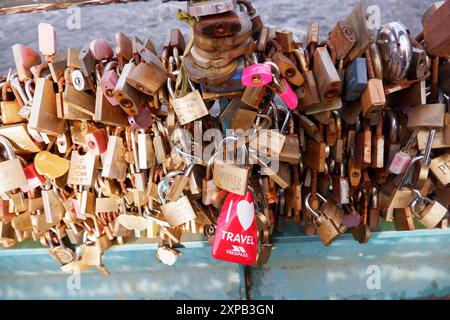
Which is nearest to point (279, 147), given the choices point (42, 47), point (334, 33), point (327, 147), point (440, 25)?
point (327, 147)

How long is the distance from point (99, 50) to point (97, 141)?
231mm

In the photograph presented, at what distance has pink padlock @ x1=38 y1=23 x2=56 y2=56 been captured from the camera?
3.06 feet

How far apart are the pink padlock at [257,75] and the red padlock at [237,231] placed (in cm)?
26

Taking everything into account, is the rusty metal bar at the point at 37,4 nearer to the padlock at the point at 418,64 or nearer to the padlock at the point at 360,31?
the padlock at the point at 360,31

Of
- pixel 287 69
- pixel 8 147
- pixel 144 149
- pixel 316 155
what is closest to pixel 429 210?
pixel 316 155

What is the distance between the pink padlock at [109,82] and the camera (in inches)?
33.8

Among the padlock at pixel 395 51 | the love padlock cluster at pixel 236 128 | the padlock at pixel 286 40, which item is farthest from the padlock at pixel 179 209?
the padlock at pixel 395 51

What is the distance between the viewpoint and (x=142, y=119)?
3.06 feet

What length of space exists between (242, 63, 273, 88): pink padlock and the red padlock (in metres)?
0.26

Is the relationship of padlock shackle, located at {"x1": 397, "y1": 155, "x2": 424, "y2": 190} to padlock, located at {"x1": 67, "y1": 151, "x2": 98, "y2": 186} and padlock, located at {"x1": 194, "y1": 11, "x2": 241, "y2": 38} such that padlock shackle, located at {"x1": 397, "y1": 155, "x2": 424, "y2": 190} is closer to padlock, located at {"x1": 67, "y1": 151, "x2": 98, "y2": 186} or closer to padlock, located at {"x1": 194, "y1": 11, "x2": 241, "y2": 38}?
padlock, located at {"x1": 194, "y1": 11, "x2": 241, "y2": 38}

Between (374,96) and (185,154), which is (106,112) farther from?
(374,96)

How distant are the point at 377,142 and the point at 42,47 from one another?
0.85m

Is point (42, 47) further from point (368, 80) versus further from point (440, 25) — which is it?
point (440, 25)
